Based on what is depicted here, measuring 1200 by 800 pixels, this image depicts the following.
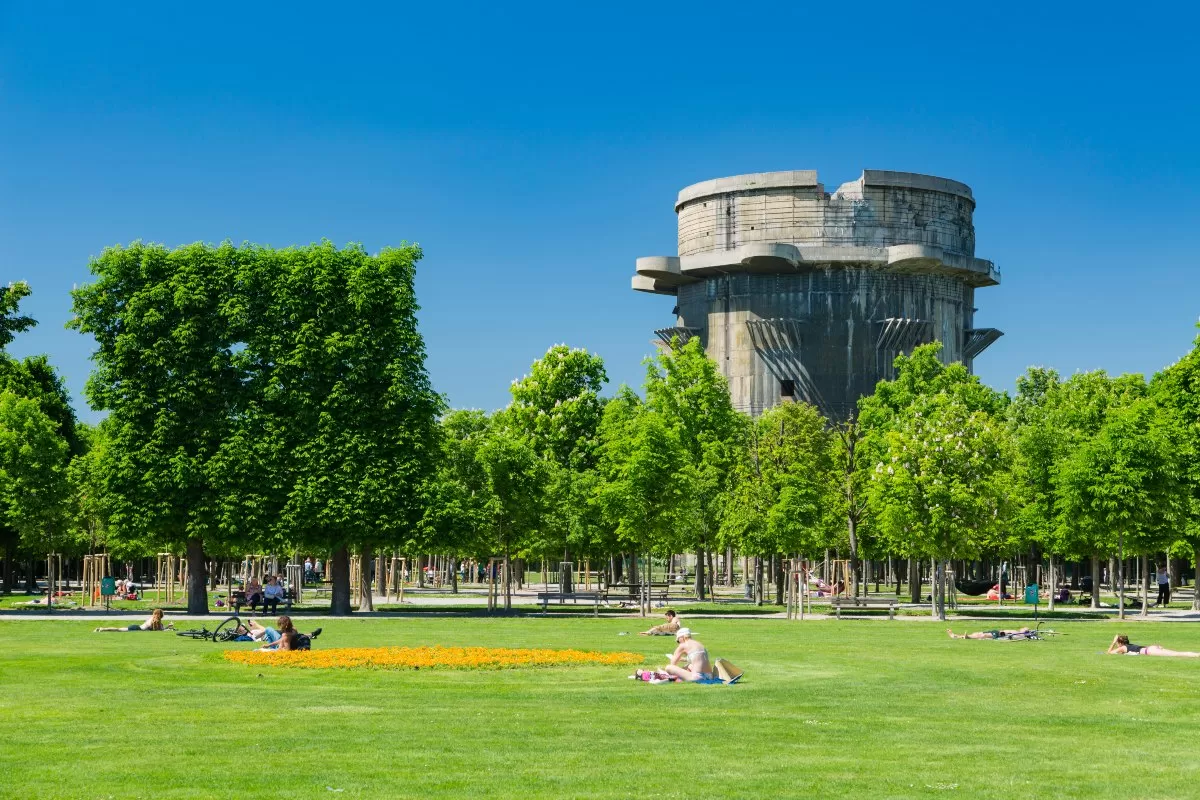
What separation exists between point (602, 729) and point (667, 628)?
22298mm

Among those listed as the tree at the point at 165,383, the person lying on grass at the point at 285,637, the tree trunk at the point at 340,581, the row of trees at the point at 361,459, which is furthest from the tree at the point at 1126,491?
the person lying on grass at the point at 285,637

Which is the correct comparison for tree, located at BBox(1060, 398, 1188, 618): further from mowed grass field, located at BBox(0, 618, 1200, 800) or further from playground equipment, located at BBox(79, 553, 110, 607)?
playground equipment, located at BBox(79, 553, 110, 607)

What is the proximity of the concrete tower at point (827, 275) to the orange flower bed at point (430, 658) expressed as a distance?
94445mm

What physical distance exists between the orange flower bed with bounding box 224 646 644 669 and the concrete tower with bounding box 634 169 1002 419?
310 feet

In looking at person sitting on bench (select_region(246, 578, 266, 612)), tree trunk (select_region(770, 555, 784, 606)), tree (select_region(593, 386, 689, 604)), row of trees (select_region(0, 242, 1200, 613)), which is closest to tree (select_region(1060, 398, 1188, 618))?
row of trees (select_region(0, 242, 1200, 613))

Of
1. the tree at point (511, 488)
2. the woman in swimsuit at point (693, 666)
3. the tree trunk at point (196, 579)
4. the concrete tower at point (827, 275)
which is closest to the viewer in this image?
the woman in swimsuit at point (693, 666)

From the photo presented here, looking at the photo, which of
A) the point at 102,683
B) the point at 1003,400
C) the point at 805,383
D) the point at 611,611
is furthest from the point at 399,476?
the point at 805,383

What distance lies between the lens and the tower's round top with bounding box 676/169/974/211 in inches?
5044

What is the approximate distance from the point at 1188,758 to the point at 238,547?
45691 millimetres

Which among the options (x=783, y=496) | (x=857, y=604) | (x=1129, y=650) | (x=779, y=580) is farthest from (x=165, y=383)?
(x=1129, y=650)

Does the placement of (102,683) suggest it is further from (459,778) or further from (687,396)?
(687,396)

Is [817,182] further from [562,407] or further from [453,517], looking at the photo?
[453,517]

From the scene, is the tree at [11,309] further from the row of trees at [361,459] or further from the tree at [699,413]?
the tree at [699,413]

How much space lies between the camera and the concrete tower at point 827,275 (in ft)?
417
